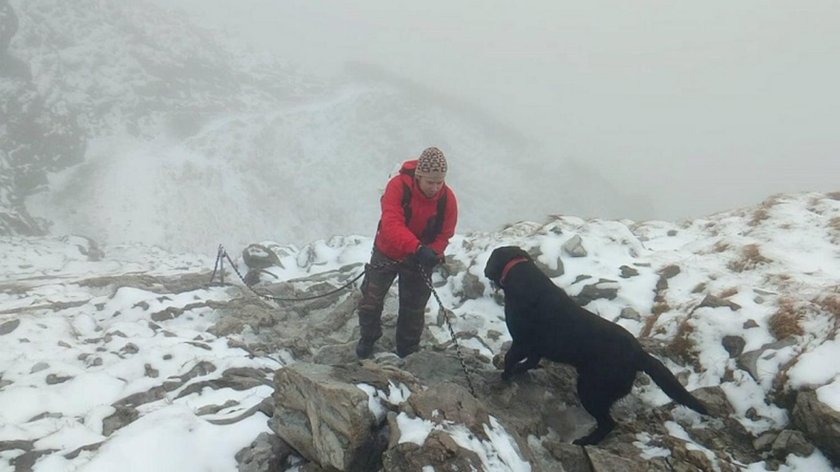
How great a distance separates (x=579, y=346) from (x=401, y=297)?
2.45 meters

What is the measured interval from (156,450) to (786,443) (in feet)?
16.1

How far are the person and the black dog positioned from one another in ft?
3.04

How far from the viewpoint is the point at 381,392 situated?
12.6 ft

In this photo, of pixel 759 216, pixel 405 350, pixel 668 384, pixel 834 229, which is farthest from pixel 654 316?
pixel 759 216

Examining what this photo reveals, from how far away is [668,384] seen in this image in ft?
13.1

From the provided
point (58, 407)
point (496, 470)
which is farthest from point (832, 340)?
point (58, 407)

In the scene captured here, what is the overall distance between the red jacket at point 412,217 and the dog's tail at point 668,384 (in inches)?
94.7

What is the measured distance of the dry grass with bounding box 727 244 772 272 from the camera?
21.8 feet

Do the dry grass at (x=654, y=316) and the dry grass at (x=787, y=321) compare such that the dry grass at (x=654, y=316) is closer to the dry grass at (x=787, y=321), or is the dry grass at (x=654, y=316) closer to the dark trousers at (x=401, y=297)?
the dry grass at (x=787, y=321)

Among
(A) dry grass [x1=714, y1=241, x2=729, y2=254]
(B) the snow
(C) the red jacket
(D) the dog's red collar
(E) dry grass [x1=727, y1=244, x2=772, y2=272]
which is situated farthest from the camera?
(A) dry grass [x1=714, y1=241, x2=729, y2=254]

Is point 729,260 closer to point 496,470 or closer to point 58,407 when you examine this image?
point 496,470

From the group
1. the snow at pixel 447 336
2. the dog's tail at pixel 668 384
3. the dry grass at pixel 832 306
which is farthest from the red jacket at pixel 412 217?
the dry grass at pixel 832 306

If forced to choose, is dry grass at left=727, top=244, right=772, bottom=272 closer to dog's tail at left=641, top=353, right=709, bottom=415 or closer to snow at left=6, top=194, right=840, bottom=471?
snow at left=6, top=194, right=840, bottom=471

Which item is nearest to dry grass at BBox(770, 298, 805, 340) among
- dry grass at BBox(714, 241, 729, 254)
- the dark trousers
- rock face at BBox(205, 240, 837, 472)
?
rock face at BBox(205, 240, 837, 472)
